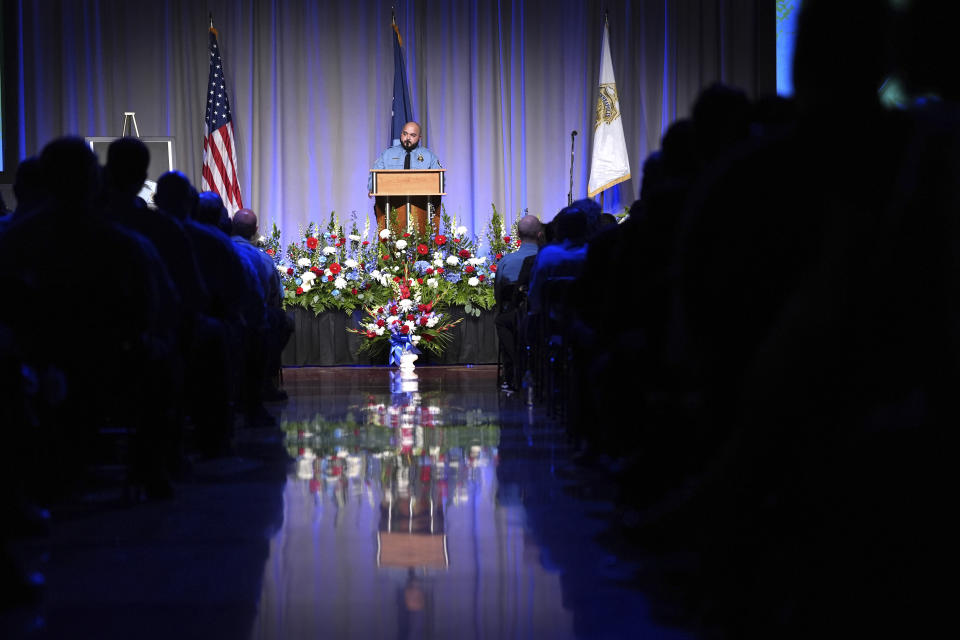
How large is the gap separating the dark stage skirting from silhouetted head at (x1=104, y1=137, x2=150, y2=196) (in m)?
6.49

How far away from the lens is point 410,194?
33.8 feet

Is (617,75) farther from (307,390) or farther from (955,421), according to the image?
(955,421)

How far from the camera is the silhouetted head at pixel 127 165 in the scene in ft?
11.8

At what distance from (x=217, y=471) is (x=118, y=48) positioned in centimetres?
1071

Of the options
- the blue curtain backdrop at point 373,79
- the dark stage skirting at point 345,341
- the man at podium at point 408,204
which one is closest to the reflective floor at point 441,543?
the dark stage skirting at point 345,341

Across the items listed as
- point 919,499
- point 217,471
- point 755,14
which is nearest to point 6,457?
point 217,471

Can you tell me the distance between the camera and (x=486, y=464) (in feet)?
13.6

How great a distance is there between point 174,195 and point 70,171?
39.1 inches

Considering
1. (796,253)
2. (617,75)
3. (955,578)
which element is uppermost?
(617,75)

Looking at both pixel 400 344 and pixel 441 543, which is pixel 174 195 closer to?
pixel 441 543

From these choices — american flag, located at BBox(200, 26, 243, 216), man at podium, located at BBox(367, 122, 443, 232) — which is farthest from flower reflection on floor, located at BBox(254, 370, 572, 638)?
american flag, located at BBox(200, 26, 243, 216)

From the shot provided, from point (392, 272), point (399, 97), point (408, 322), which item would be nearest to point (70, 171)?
point (408, 322)

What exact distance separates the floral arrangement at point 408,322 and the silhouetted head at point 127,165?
570 cm

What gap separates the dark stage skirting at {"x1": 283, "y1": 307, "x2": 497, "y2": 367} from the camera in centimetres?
1013
